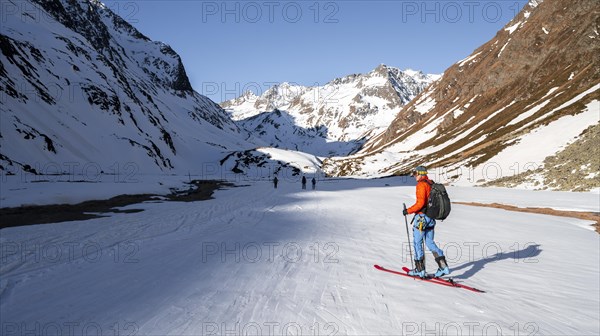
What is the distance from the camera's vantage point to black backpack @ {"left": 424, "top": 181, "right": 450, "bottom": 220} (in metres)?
7.64

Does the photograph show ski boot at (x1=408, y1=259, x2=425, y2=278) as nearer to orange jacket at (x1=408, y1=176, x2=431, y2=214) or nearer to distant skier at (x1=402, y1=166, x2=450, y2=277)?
distant skier at (x1=402, y1=166, x2=450, y2=277)

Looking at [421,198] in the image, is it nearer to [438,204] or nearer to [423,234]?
[438,204]

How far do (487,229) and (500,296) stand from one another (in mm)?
9793

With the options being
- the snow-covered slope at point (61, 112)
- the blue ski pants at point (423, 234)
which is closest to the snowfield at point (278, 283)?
the blue ski pants at point (423, 234)

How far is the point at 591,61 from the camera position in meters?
68.2

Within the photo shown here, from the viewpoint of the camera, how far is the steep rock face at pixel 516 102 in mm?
49562

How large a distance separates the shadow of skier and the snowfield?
0.19 feet

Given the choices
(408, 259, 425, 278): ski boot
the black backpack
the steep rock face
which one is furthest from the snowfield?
the steep rock face

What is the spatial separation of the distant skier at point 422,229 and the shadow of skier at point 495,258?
110cm

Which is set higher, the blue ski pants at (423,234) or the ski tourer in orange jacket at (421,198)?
the ski tourer in orange jacket at (421,198)

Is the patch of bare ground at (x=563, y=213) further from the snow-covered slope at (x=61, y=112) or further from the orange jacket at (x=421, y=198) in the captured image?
the snow-covered slope at (x=61, y=112)

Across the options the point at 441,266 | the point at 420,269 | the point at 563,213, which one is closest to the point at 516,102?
the point at 563,213

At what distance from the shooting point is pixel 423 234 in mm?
8133

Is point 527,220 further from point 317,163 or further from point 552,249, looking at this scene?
point 317,163
